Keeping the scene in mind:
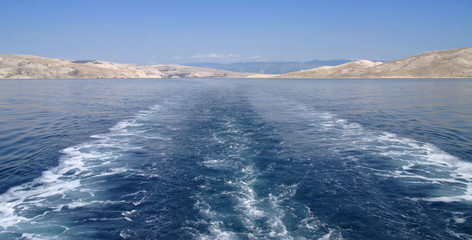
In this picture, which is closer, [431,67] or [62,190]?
[62,190]

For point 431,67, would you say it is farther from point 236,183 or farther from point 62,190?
point 62,190

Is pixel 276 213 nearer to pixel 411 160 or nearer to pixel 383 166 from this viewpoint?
pixel 383 166

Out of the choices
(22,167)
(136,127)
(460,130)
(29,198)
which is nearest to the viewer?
(29,198)

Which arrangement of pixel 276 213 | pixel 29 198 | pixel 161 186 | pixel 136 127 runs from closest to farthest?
1. pixel 276 213
2. pixel 29 198
3. pixel 161 186
4. pixel 136 127

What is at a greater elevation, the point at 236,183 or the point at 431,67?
the point at 431,67

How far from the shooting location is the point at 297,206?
29.9ft

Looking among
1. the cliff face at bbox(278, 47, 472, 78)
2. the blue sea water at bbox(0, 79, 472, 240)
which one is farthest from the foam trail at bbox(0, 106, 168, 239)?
the cliff face at bbox(278, 47, 472, 78)

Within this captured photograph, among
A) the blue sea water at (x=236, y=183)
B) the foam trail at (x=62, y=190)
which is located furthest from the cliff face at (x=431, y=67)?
the foam trail at (x=62, y=190)

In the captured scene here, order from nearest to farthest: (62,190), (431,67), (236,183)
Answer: (62,190) → (236,183) → (431,67)

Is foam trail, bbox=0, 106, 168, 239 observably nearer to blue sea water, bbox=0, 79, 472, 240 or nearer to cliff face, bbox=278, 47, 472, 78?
blue sea water, bbox=0, 79, 472, 240

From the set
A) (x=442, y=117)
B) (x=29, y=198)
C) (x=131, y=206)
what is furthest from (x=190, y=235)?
(x=442, y=117)

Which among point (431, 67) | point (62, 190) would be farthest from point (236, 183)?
point (431, 67)

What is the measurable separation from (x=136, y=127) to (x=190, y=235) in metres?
16.3

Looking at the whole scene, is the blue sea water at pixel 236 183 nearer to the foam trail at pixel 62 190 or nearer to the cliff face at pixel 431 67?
the foam trail at pixel 62 190
